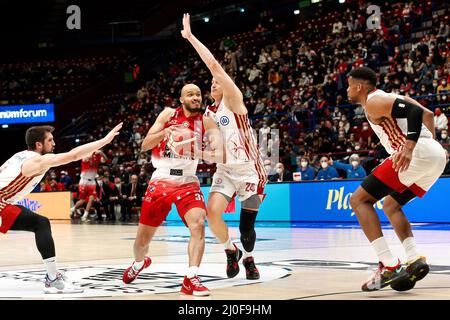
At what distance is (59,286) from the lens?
22.0ft

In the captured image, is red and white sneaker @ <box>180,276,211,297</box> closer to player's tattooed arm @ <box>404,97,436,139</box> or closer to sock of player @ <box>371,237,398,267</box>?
sock of player @ <box>371,237,398,267</box>

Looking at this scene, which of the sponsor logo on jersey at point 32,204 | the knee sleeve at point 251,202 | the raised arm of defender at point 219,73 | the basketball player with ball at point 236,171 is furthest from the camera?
the sponsor logo on jersey at point 32,204

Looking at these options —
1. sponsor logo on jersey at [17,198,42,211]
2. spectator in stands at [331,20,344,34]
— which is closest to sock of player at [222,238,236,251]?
sponsor logo on jersey at [17,198,42,211]

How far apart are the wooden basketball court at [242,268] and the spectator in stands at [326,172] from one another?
3325mm

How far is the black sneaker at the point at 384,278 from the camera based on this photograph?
632 centimetres

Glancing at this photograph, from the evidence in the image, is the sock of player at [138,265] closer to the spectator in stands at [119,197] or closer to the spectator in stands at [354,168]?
the spectator in stands at [354,168]

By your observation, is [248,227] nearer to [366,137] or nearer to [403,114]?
[403,114]

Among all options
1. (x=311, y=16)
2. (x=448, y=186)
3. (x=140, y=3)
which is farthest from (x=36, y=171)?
(x=140, y=3)

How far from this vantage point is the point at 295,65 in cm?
2669

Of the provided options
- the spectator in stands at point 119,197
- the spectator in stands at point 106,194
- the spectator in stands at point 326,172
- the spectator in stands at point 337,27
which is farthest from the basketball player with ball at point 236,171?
the spectator in stands at point 337,27

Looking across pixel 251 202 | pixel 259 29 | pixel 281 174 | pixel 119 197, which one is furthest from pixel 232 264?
pixel 259 29

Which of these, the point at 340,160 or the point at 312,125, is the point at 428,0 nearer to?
the point at 312,125

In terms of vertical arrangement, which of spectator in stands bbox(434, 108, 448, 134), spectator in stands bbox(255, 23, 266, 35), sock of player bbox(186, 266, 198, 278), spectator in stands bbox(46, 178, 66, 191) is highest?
spectator in stands bbox(255, 23, 266, 35)

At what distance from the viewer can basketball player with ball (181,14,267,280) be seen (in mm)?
7746
